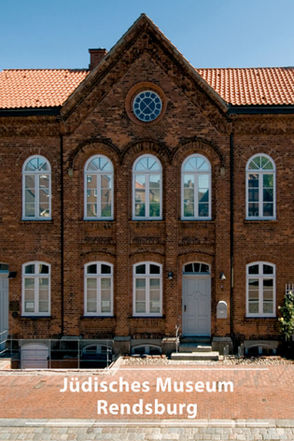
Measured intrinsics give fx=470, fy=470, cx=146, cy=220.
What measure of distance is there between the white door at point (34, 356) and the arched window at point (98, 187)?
201 inches

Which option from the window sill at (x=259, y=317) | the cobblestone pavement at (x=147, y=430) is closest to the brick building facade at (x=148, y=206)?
the window sill at (x=259, y=317)

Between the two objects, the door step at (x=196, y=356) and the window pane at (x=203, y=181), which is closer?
the door step at (x=196, y=356)

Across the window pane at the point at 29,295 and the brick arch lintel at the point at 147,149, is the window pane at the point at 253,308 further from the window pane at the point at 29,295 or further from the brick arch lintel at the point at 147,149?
the window pane at the point at 29,295

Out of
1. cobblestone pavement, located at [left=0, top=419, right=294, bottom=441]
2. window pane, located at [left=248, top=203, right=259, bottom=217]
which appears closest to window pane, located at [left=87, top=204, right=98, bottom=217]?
window pane, located at [left=248, top=203, right=259, bottom=217]

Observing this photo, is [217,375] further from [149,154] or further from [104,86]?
[104,86]

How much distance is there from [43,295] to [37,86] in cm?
827

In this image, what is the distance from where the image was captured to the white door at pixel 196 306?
17.1 metres

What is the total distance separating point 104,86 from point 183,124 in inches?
126

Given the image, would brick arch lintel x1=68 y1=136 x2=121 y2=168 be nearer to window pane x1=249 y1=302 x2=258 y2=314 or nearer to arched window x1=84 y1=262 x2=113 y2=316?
arched window x1=84 y1=262 x2=113 y2=316

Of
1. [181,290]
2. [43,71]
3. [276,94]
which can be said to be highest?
[43,71]

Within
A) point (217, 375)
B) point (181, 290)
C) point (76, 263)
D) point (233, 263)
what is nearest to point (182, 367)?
point (217, 375)

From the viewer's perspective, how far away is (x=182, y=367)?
15156mm

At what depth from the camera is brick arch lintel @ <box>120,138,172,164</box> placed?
1695cm

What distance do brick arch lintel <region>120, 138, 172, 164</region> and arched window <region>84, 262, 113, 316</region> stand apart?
4.05m
